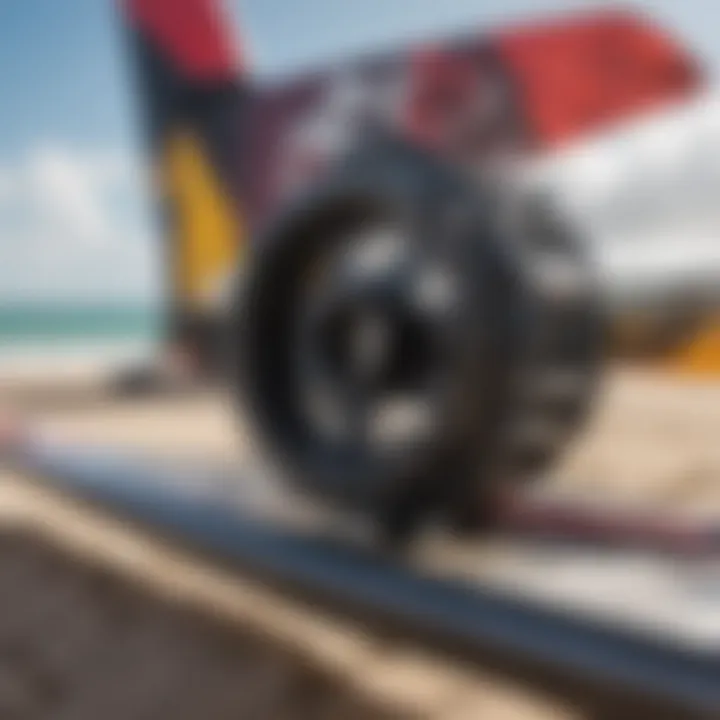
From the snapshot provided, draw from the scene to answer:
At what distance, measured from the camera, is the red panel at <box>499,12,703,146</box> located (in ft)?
3.65

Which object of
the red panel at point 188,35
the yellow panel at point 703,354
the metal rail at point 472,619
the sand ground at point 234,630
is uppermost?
the red panel at point 188,35

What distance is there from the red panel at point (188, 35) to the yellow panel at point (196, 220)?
0.68 feet

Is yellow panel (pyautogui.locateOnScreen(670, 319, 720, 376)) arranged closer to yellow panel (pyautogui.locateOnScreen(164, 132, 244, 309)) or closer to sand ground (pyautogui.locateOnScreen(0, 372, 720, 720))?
sand ground (pyautogui.locateOnScreen(0, 372, 720, 720))

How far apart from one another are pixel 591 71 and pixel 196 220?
1170 millimetres

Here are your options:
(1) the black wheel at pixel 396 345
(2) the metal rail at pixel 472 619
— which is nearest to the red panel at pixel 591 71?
(1) the black wheel at pixel 396 345

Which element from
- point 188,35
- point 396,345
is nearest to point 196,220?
point 188,35

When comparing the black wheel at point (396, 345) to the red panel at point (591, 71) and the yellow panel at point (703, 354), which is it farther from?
the red panel at point (591, 71)

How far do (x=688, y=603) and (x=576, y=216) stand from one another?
439 mm

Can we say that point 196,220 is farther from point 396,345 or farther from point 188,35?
point 396,345

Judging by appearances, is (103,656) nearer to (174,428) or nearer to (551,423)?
(551,423)

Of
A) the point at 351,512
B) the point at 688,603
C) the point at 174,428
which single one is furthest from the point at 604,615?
the point at 174,428

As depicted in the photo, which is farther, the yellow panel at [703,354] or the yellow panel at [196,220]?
the yellow panel at [196,220]

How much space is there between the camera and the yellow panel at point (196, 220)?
2.19 m

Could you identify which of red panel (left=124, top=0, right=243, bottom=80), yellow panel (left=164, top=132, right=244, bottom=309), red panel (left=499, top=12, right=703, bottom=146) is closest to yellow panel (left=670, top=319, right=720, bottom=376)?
red panel (left=499, top=12, right=703, bottom=146)
